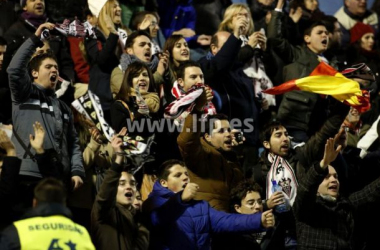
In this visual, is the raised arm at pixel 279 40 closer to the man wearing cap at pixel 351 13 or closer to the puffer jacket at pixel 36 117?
the man wearing cap at pixel 351 13

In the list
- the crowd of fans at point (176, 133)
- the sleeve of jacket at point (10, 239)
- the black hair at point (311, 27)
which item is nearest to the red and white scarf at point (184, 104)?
the crowd of fans at point (176, 133)

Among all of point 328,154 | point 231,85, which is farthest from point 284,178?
point 231,85

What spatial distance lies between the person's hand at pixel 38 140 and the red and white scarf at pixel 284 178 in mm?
2728

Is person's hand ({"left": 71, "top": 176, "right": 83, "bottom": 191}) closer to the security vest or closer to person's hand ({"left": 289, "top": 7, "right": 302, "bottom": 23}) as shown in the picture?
the security vest

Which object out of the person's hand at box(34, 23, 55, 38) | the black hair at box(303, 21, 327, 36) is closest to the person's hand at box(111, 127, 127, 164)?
the person's hand at box(34, 23, 55, 38)

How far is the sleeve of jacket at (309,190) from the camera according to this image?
11289 mm

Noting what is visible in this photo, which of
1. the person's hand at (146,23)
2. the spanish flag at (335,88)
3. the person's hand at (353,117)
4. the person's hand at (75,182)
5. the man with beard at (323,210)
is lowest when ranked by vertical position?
the man with beard at (323,210)

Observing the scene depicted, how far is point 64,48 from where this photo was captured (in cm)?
1331

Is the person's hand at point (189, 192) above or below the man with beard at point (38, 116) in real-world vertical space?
below

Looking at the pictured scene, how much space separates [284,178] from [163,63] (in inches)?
77.6

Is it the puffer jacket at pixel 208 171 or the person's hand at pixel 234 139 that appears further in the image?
the person's hand at pixel 234 139

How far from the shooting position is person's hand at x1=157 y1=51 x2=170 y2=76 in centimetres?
1291

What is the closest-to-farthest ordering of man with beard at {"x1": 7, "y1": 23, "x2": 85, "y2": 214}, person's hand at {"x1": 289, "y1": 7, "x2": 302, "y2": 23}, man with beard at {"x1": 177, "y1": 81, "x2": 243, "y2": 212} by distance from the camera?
1. man with beard at {"x1": 7, "y1": 23, "x2": 85, "y2": 214}
2. man with beard at {"x1": 177, "y1": 81, "x2": 243, "y2": 212}
3. person's hand at {"x1": 289, "y1": 7, "x2": 302, "y2": 23}

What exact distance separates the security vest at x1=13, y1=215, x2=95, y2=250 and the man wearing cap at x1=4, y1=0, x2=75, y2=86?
454 centimetres
